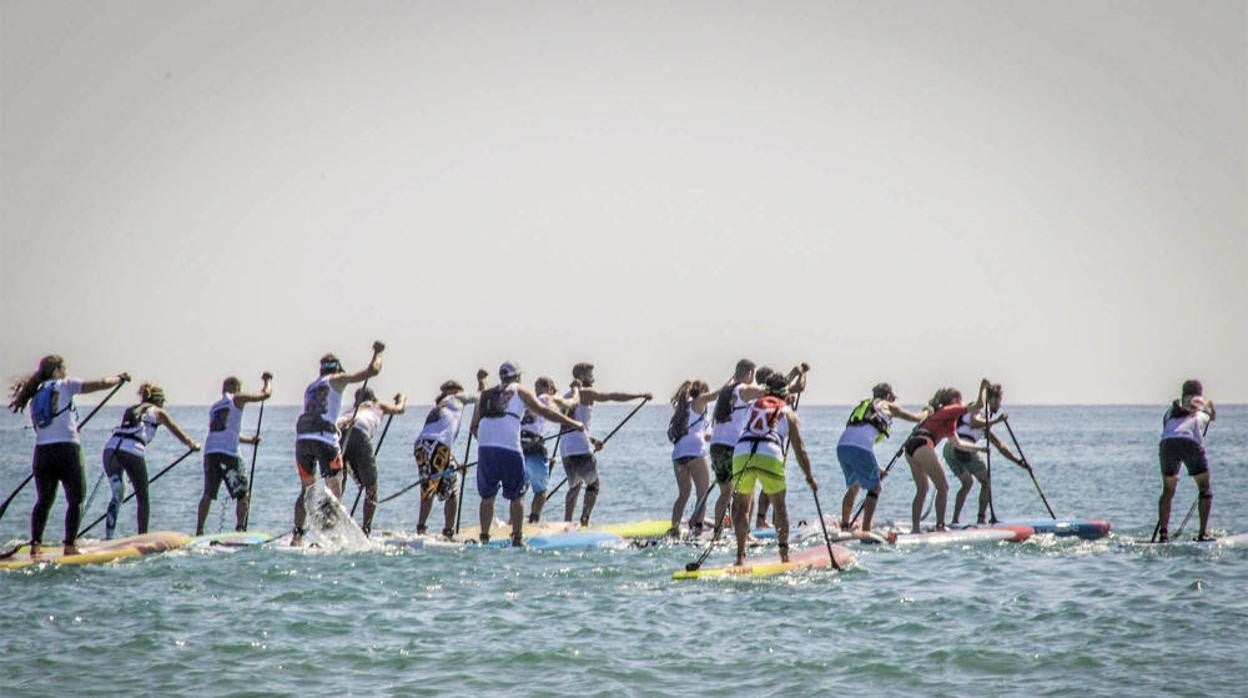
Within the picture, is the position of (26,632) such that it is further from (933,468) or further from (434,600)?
(933,468)

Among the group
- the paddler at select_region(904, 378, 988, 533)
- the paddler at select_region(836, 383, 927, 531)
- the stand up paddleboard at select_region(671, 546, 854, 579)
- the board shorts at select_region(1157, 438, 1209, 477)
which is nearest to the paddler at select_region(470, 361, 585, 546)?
the stand up paddleboard at select_region(671, 546, 854, 579)

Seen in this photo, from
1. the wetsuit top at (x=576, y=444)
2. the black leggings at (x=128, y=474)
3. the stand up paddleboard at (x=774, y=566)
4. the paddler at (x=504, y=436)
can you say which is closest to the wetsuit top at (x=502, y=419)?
the paddler at (x=504, y=436)

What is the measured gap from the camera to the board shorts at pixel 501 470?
15672 millimetres

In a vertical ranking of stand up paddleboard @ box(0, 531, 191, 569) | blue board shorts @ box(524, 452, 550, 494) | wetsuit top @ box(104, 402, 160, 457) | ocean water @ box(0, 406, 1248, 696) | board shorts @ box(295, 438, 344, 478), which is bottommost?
ocean water @ box(0, 406, 1248, 696)

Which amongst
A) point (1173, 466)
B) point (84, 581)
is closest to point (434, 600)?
point (84, 581)

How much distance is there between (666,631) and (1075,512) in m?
17.0

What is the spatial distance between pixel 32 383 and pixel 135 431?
8.49ft

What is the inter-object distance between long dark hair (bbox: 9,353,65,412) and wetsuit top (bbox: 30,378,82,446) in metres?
0.10

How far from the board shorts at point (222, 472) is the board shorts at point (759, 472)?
6.91 m

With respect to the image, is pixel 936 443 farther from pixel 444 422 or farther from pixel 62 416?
pixel 62 416

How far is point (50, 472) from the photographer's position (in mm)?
13570

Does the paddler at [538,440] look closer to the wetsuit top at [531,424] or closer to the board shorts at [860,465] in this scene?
the wetsuit top at [531,424]

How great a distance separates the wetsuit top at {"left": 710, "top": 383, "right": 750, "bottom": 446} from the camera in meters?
15.9

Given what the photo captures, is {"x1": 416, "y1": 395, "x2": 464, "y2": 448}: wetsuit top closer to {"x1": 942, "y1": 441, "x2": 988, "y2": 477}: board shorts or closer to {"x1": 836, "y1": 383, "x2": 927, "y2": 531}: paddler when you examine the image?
{"x1": 836, "y1": 383, "x2": 927, "y2": 531}: paddler
